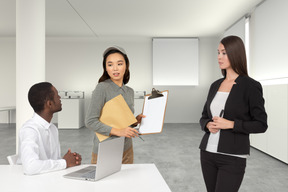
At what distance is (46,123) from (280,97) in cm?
402

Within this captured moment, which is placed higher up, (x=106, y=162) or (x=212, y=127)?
(x=212, y=127)

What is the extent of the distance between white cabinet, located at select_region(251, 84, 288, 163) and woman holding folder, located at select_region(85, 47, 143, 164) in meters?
3.40

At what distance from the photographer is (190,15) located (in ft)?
21.8

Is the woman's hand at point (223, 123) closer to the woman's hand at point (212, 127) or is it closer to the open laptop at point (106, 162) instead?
the woman's hand at point (212, 127)

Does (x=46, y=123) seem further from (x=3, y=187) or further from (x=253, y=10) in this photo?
(x=253, y=10)

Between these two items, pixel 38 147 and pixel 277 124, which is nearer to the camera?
pixel 38 147

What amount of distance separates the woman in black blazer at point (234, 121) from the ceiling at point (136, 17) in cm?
462

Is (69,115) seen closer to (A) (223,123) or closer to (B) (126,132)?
(B) (126,132)

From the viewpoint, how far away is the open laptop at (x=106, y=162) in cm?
126

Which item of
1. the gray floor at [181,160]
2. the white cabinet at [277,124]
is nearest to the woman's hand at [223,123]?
the gray floor at [181,160]

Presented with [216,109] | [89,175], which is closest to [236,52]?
[216,109]

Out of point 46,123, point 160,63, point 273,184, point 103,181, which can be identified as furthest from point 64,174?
point 160,63

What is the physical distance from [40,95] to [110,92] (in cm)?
42

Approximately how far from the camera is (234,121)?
57.1 inches
